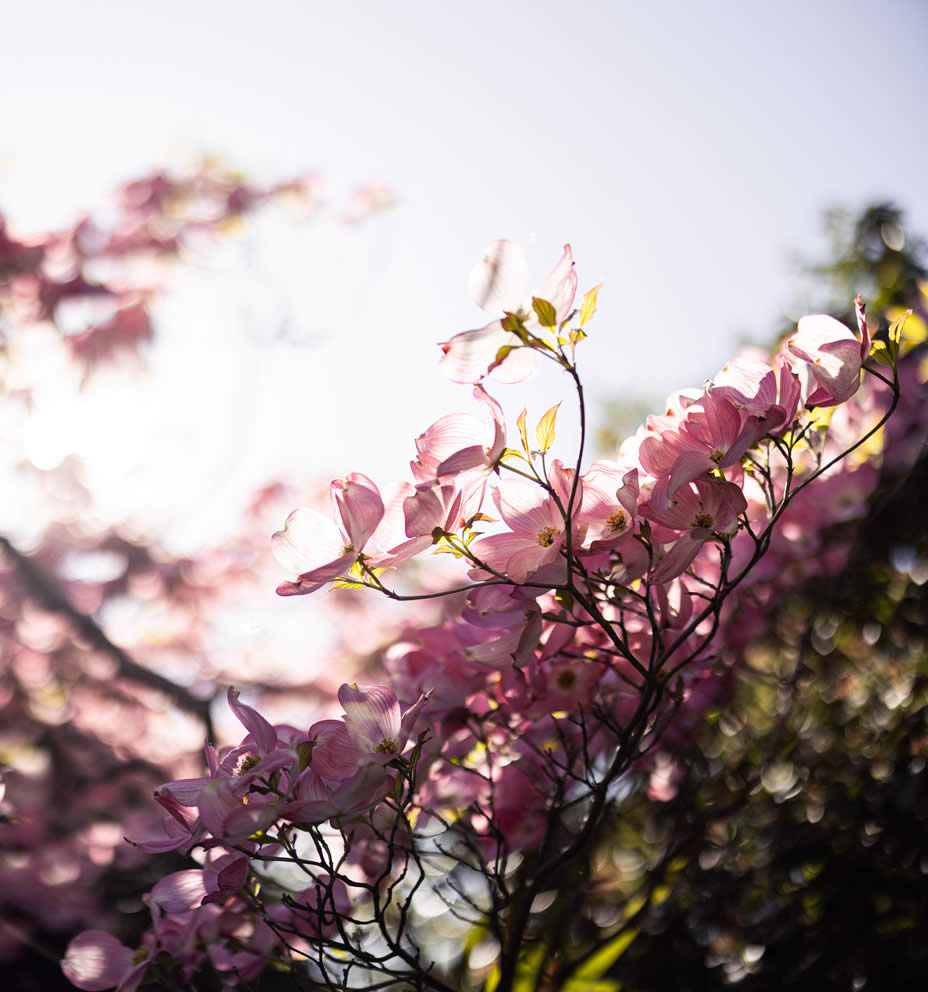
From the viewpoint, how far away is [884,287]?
175 cm

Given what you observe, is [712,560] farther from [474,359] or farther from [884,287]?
[884,287]

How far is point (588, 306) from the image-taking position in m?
0.49

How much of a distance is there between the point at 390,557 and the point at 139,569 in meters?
3.04

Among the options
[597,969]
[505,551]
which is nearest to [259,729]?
[505,551]

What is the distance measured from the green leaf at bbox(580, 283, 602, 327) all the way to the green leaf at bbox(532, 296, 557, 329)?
24 mm

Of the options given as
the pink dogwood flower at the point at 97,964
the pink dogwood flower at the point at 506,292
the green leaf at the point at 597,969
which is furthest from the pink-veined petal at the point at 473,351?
the green leaf at the point at 597,969

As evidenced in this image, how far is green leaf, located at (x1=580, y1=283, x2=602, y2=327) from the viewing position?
1.59 feet

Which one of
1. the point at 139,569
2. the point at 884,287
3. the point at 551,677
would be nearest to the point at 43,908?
the point at 551,677

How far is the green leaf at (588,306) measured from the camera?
1.59ft

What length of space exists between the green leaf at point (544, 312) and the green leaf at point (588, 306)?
24 mm

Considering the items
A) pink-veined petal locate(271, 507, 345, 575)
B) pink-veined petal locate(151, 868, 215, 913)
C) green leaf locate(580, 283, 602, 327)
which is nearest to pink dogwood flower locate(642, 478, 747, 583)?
green leaf locate(580, 283, 602, 327)

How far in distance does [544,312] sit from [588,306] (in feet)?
0.12

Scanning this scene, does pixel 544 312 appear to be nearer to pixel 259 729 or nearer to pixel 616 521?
pixel 616 521

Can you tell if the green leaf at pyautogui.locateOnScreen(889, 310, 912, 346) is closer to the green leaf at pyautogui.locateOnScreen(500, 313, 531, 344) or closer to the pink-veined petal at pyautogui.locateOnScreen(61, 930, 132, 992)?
the green leaf at pyautogui.locateOnScreen(500, 313, 531, 344)
